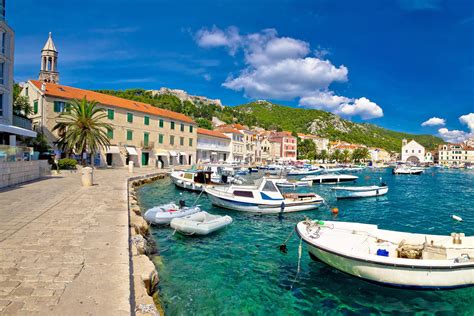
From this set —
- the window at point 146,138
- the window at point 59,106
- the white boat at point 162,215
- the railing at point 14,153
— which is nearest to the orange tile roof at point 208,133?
the window at point 146,138

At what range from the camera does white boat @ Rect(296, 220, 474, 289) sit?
26.1 feet

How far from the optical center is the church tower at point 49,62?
184ft

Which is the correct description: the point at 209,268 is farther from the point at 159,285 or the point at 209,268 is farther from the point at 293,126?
the point at 293,126

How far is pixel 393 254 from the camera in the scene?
9156mm

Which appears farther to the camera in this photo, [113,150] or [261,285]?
[113,150]

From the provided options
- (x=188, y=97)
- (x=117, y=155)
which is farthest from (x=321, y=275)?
(x=188, y=97)

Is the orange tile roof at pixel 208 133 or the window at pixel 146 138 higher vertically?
the orange tile roof at pixel 208 133

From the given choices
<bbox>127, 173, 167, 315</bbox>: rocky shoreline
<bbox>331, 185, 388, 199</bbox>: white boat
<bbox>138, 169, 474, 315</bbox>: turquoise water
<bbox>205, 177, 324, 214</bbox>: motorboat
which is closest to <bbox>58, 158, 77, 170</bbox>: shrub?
<bbox>205, 177, 324, 214</bbox>: motorboat

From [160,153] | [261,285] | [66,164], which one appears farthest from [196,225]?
[160,153]

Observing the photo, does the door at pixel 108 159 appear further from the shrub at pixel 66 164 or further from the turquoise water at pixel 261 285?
A: the turquoise water at pixel 261 285

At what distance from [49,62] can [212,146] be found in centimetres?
3688

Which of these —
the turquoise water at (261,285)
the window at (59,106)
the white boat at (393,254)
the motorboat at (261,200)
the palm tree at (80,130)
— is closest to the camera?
the turquoise water at (261,285)

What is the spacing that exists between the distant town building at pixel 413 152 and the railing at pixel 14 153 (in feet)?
547

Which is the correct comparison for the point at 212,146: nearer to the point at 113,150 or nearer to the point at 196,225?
the point at 113,150
